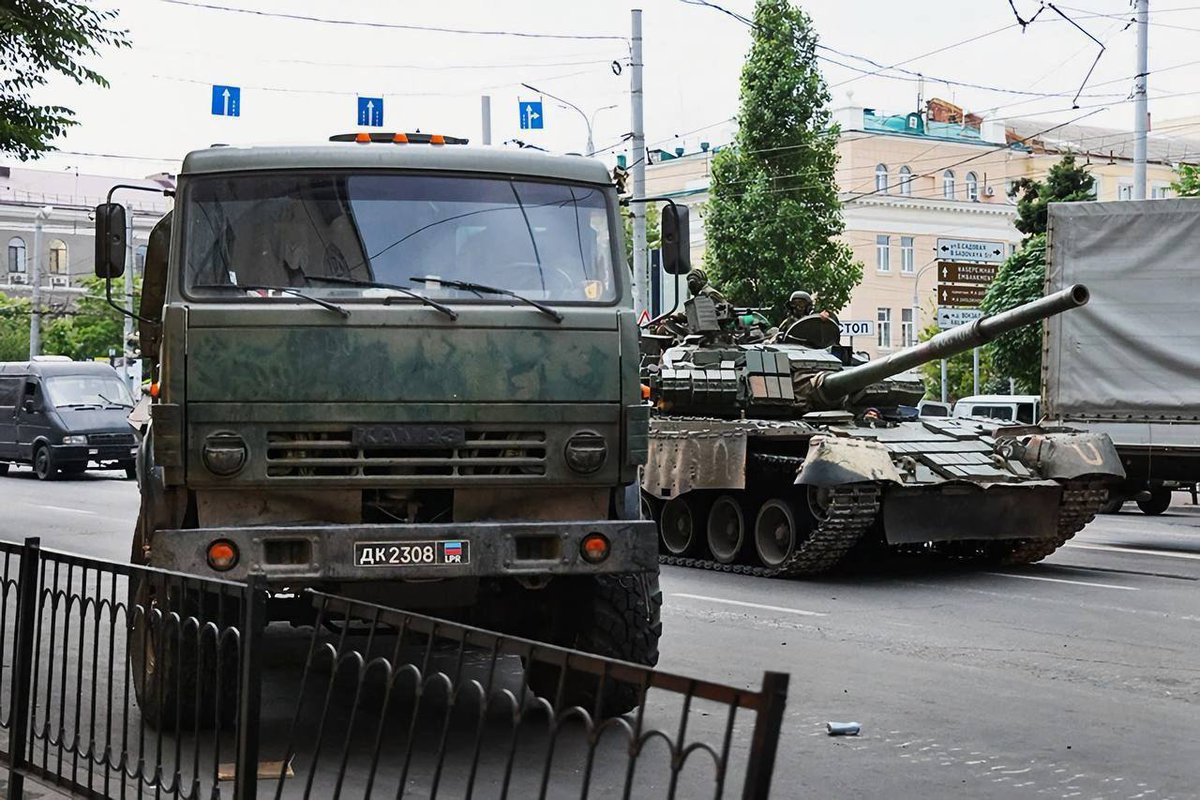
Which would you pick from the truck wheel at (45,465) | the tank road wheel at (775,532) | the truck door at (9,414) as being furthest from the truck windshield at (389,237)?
the truck door at (9,414)

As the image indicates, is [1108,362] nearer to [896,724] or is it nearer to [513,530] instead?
[896,724]

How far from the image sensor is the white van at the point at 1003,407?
1298 inches

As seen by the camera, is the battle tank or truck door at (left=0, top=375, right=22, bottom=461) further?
truck door at (left=0, top=375, right=22, bottom=461)

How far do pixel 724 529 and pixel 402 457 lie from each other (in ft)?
28.2

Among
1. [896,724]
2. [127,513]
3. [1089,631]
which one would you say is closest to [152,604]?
[896,724]

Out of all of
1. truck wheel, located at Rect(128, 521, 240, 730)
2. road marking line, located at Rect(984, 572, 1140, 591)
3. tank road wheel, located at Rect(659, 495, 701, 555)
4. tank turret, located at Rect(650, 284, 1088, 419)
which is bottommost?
road marking line, located at Rect(984, 572, 1140, 591)

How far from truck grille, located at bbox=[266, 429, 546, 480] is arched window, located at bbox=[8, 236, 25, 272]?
77.9 meters

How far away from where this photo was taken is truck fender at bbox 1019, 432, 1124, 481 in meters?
14.7

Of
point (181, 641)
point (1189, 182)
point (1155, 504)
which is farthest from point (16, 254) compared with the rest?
point (181, 641)

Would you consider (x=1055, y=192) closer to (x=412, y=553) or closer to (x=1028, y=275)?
(x=1028, y=275)

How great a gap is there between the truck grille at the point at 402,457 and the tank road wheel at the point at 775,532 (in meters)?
7.27

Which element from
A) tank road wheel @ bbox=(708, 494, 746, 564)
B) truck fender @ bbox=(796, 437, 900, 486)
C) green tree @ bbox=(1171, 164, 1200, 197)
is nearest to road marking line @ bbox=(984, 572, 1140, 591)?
truck fender @ bbox=(796, 437, 900, 486)

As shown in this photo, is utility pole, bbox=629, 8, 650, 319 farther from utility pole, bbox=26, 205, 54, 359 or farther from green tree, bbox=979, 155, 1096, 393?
utility pole, bbox=26, 205, 54, 359

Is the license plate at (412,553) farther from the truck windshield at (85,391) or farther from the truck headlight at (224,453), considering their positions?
the truck windshield at (85,391)
